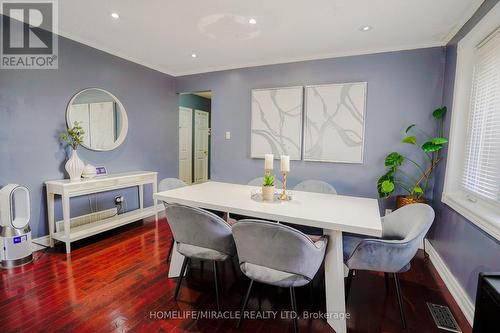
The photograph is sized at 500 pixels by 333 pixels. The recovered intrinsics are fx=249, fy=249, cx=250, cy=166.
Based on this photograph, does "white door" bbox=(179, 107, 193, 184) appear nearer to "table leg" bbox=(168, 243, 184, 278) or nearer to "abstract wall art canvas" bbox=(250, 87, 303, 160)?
"abstract wall art canvas" bbox=(250, 87, 303, 160)

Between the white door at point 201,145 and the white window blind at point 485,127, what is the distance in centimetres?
509

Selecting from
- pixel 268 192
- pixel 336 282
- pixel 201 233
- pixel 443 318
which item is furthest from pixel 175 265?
pixel 443 318

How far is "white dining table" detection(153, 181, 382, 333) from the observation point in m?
1.54

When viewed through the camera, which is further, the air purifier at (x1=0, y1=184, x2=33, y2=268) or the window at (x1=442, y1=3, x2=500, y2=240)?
the air purifier at (x1=0, y1=184, x2=33, y2=268)

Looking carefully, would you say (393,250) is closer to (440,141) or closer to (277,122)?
(440,141)

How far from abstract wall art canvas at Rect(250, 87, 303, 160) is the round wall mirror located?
1942 millimetres

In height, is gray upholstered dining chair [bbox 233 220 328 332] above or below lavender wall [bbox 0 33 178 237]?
below

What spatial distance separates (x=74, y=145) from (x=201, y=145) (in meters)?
3.55

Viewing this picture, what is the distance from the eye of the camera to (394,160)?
9.66 feet

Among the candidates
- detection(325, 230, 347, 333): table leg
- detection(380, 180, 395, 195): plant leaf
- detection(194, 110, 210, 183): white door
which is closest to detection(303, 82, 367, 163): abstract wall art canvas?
detection(380, 180, 395, 195): plant leaf

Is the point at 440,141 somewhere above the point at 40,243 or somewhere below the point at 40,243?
above

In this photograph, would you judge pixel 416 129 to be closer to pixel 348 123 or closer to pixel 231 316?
pixel 348 123

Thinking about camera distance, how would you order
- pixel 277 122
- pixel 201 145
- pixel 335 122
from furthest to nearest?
1. pixel 201 145
2. pixel 277 122
3. pixel 335 122

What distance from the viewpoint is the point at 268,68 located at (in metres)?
3.69
